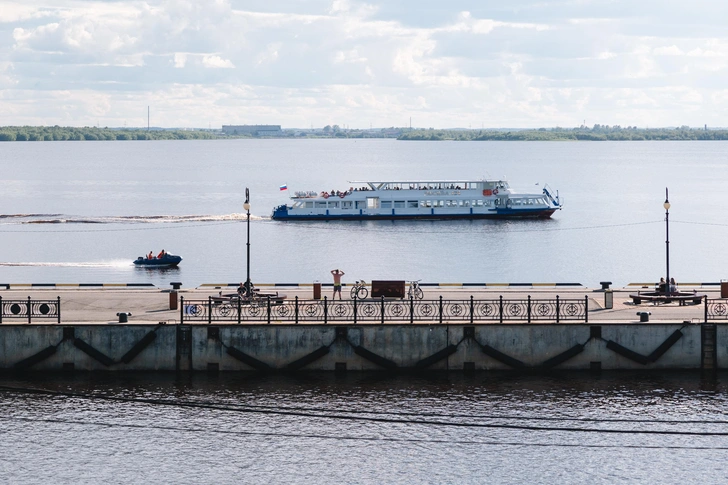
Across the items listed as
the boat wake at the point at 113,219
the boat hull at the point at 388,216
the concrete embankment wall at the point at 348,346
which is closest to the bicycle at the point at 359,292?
the concrete embankment wall at the point at 348,346

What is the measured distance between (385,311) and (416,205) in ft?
303

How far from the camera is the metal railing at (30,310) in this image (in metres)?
44.1

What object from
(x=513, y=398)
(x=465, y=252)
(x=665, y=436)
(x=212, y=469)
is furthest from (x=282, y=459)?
(x=465, y=252)

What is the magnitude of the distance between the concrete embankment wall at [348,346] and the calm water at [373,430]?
0.75 metres

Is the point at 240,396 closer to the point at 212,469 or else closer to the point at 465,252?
the point at 212,469

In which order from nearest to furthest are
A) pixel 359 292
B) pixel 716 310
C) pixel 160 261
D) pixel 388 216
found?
pixel 716 310 → pixel 359 292 → pixel 160 261 → pixel 388 216

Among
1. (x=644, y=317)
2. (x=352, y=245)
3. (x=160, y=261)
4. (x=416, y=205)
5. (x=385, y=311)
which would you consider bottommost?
(x=644, y=317)

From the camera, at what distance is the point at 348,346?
43656 mm

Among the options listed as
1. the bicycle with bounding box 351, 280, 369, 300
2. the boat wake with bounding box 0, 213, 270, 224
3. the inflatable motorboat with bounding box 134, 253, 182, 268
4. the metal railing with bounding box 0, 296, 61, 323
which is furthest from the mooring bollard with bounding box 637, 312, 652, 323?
the boat wake with bounding box 0, 213, 270, 224

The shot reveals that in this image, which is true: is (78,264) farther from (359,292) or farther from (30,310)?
(30,310)

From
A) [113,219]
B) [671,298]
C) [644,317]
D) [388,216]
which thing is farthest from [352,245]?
[644,317]

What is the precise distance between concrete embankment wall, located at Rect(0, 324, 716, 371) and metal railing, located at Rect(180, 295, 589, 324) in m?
0.65

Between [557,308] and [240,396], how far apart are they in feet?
41.3

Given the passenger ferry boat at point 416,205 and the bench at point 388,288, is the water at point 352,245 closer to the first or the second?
the passenger ferry boat at point 416,205
